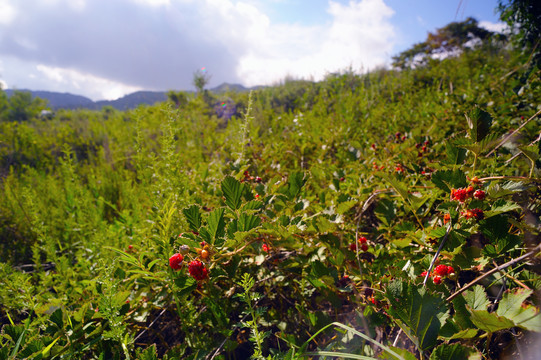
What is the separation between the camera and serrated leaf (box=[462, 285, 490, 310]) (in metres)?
0.57

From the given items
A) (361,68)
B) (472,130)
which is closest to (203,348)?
(472,130)

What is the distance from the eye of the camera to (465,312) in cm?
57

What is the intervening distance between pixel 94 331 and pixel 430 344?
90 cm

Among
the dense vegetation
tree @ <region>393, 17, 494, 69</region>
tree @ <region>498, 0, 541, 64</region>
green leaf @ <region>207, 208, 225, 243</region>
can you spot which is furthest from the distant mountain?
tree @ <region>393, 17, 494, 69</region>

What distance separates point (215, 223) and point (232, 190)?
13 cm

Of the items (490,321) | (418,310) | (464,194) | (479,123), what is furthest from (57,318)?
(479,123)

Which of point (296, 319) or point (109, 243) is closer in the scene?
point (296, 319)

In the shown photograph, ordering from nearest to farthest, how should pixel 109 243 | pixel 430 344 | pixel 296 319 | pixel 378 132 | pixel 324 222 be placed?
pixel 430 344
pixel 324 222
pixel 296 319
pixel 109 243
pixel 378 132

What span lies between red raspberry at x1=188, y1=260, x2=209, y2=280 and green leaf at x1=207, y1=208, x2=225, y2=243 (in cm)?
7

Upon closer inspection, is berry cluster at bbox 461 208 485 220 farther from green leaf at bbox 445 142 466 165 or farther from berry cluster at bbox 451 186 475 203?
green leaf at bbox 445 142 466 165

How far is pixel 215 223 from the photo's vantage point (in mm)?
682

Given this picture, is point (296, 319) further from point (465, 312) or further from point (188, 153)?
point (188, 153)

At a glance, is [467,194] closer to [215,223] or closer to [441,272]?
[441,272]

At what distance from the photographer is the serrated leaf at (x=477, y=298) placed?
1.86 feet
